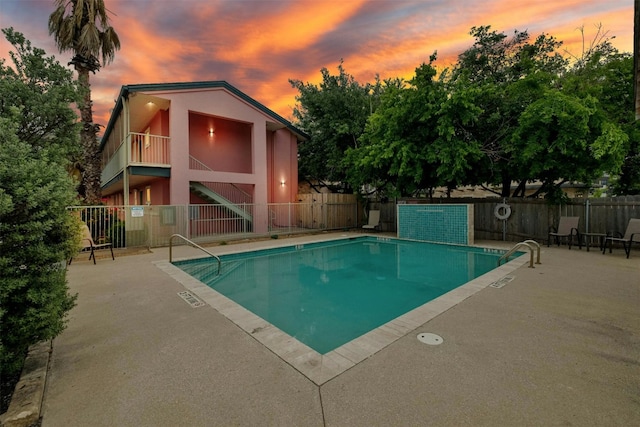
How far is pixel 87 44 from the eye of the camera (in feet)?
36.2

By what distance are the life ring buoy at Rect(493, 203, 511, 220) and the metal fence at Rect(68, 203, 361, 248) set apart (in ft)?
23.9

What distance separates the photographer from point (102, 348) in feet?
9.67

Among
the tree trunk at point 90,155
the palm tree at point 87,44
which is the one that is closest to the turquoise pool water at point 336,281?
the tree trunk at point 90,155

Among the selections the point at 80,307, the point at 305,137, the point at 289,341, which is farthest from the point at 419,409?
the point at 305,137

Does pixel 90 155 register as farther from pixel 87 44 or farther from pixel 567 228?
pixel 567 228

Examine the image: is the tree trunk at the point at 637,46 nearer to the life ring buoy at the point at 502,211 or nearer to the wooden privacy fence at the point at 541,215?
the wooden privacy fence at the point at 541,215

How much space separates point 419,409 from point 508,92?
522 inches

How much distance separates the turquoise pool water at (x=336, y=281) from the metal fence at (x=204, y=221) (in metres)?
3.19

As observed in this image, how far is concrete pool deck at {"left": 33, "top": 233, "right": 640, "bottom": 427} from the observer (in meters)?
1.96

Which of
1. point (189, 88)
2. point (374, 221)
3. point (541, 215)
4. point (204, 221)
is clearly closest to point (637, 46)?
point (541, 215)

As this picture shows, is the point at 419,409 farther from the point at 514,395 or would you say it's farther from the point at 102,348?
the point at 102,348

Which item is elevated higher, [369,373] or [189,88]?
[189,88]

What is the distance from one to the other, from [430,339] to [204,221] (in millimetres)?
11179

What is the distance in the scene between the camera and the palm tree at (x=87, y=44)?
36.2 ft
